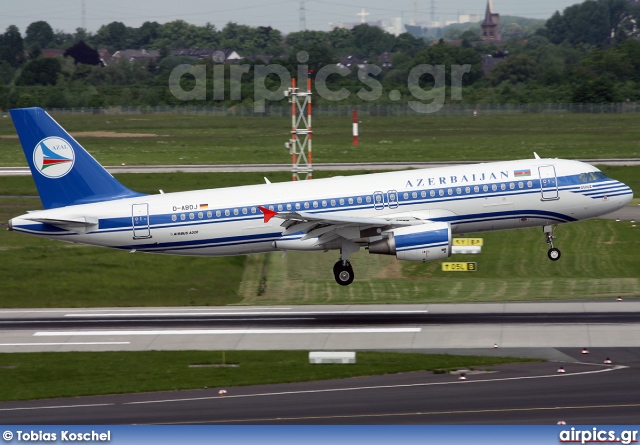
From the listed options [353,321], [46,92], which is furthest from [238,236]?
[46,92]

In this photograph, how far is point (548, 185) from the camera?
4919 cm

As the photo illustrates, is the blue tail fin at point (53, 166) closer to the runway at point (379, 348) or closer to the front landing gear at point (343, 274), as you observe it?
the runway at point (379, 348)

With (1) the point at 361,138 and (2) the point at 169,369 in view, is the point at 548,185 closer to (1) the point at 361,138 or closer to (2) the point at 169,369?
(2) the point at 169,369

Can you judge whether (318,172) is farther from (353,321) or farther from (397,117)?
(397,117)

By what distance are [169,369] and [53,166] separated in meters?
14.7

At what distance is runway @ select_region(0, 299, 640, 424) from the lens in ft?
109

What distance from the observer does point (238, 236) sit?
1935 inches

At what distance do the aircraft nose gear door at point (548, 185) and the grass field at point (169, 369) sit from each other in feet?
39.1

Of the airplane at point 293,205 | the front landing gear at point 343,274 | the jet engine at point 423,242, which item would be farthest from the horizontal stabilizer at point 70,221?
the jet engine at point 423,242

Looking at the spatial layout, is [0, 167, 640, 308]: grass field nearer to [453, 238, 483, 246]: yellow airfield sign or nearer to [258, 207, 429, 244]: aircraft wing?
[453, 238, 483, 246]: yellow airfield sign

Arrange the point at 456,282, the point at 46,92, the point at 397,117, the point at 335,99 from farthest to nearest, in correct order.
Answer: the point at 46,92 → the point at 335,99 → the point at 397,117 → the point at 456,282

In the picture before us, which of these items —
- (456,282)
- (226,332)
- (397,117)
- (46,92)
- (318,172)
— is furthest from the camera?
(46,92)

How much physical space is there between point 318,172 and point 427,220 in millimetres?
42723

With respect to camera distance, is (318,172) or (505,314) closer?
(505,314)
